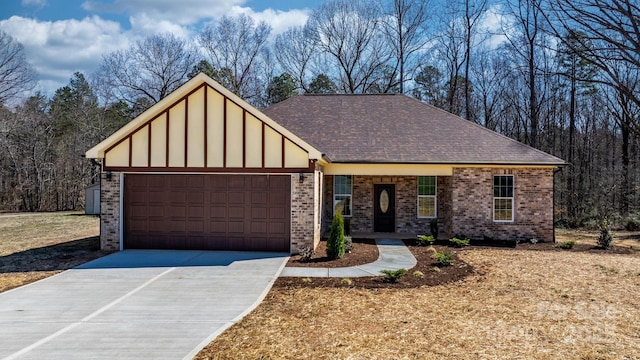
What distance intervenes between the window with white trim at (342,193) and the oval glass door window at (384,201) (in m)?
1.24

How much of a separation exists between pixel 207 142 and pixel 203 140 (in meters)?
0.13

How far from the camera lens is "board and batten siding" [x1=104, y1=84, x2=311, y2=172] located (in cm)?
1191

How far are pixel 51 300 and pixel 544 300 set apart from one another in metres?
8.97

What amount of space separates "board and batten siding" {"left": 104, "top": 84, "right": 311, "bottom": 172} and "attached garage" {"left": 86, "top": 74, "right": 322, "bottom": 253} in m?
0.03

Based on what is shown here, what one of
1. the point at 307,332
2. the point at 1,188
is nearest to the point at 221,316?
the point at 307,332

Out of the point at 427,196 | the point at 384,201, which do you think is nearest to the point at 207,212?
the point at 384,201

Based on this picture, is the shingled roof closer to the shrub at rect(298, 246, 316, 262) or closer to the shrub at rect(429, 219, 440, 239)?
the shrub at rect(429, 219, 440, 239)

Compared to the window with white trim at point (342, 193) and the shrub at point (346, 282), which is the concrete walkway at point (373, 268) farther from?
the window with white trim at point (342, 193)

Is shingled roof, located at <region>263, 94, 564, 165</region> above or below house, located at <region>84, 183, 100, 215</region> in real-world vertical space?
above

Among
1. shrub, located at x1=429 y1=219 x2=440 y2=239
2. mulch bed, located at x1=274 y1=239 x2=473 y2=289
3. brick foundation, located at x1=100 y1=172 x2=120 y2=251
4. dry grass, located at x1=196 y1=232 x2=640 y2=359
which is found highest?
brick foundation, located at x1=100 y1=172 x2=120 y2=251

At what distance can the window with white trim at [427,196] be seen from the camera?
16516mm

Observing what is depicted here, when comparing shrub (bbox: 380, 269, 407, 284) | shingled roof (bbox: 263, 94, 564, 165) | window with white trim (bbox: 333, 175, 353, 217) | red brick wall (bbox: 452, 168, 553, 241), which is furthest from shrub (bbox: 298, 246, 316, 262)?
red brick wall (bbox: 452, 168, 553, 241)

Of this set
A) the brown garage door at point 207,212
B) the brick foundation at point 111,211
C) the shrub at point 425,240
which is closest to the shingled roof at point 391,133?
the shrub at point 425,240

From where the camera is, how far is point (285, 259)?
11422 mm
